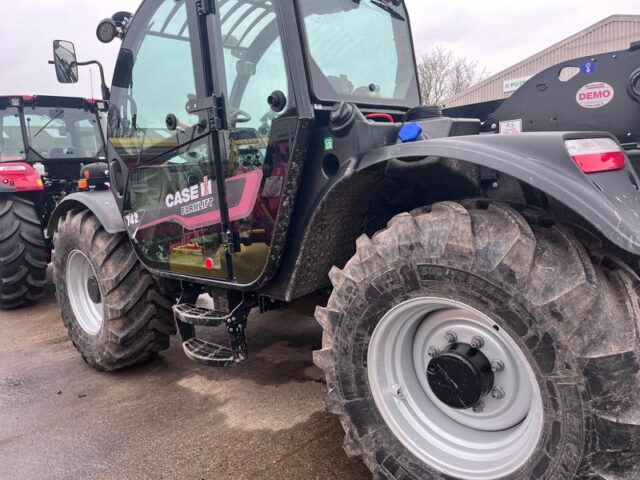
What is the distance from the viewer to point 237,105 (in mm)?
2529

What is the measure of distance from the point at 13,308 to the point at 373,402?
17.8 feet

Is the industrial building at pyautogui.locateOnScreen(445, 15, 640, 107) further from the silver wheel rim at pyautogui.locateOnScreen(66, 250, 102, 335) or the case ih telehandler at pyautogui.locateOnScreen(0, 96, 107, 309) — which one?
the silver wheel rim at pyautogui.locateOnScreen(66, 250, 102, 335)

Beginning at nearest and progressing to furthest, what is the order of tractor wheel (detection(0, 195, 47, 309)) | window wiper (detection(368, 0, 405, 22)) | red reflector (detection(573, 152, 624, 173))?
red reflector (detection(573, 152, 624, 173)) → window wiper (detection(368, 0, 405, 22)) → tractor wheel (detection(0, 195, 47, 309))

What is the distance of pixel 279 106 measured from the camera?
7.57 ft

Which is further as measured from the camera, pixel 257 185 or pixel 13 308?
pixel 13 308

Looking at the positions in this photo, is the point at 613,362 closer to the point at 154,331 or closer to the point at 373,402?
the point at 373,402

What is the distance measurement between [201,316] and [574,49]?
19049mm

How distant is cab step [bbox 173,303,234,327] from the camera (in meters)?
2.86

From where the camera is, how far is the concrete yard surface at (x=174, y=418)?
2.47m

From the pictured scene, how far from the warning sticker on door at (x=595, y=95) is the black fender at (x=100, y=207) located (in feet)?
10.1

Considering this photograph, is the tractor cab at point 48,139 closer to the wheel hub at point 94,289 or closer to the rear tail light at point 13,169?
the rear tail light at point 13,169

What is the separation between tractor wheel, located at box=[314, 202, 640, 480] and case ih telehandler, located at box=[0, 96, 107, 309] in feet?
12.5

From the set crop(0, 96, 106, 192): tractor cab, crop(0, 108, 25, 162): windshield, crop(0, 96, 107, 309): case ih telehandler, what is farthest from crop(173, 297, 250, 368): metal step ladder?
crop(0, 108, 25, 162): windshield

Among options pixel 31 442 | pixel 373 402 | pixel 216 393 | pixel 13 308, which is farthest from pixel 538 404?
pixel 13 308
